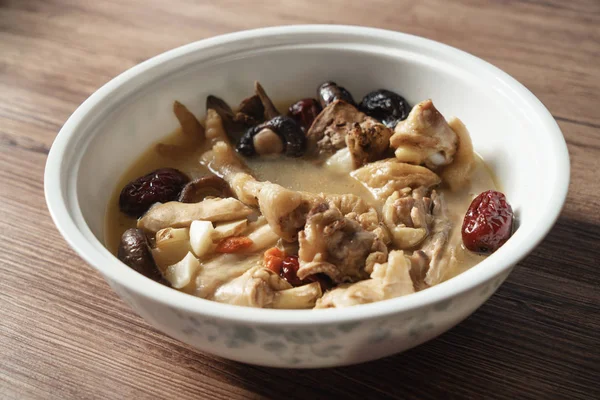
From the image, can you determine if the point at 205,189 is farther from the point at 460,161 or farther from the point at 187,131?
the point at 460,161

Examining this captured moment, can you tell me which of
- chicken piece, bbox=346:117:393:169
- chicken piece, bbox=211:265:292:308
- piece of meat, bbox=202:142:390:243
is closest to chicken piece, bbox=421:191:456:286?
piece of meat, bbox=202:142:390:243

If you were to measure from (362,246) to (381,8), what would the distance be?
5.90ft

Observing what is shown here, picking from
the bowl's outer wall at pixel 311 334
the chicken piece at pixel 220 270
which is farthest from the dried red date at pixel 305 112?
the bowl's outer wall at pixel 311 334

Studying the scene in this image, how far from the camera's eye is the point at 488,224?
1.62 m

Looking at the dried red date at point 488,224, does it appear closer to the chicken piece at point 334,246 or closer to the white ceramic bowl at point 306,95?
the white ceramic bowl at point 306,95

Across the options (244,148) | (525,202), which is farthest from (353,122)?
(525,202)

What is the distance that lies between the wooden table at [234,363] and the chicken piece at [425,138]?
375 mm

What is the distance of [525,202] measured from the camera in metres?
1.71

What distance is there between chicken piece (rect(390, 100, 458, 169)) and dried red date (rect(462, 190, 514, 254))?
0.71 ft

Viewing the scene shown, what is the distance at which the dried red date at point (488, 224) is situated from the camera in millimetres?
1621

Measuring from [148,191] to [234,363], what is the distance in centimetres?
→ 55

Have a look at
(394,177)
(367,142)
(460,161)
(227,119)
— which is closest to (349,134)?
(367,142)

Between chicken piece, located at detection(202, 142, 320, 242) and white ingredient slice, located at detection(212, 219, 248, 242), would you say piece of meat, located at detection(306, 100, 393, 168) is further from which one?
white ingredient slice, located at detection(212, 219, 248, 242)

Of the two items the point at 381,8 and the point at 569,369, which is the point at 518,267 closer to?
the point at 569,369
